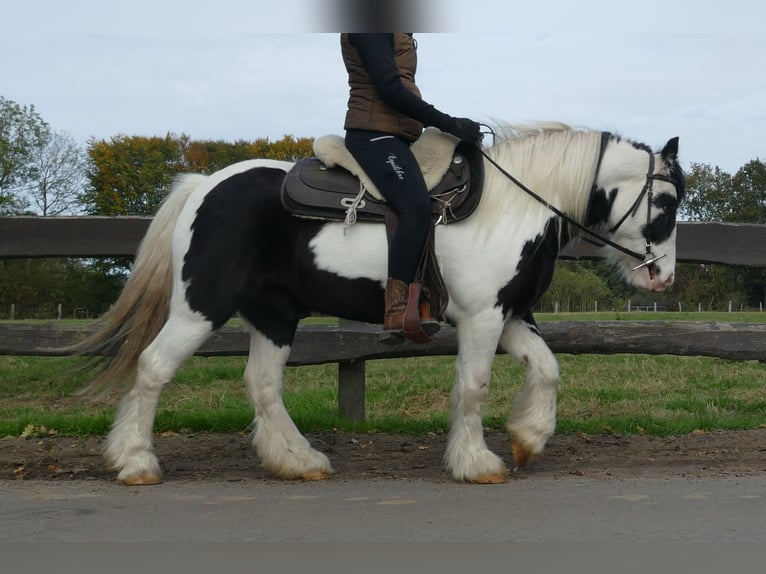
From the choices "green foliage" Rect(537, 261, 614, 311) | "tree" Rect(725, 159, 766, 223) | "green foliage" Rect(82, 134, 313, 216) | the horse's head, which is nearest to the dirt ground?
the horse's head

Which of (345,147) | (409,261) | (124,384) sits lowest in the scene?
(124,384)

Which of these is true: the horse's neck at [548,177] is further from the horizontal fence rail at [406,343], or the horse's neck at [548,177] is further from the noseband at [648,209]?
the horizontal fence rail at [406,343]

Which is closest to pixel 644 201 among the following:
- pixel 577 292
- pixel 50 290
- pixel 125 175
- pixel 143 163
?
pixel 577 292

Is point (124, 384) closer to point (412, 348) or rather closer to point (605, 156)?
point (412, 348)

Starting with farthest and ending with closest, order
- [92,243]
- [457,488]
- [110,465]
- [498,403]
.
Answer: [498,403] < [92,243] < [110,465] < [457,488]

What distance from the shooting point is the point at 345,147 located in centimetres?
498

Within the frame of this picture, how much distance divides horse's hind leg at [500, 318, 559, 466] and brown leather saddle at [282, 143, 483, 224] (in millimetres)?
867

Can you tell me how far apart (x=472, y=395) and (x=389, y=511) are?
116 centimetres

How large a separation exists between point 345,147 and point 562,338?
8.28ft

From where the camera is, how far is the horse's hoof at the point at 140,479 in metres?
4.54

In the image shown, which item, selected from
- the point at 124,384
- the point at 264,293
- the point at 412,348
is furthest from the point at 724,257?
the point at 124,384

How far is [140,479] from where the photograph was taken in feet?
14.9

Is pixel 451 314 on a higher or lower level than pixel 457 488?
higher

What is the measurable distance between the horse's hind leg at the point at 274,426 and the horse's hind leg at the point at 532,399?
1163mm
